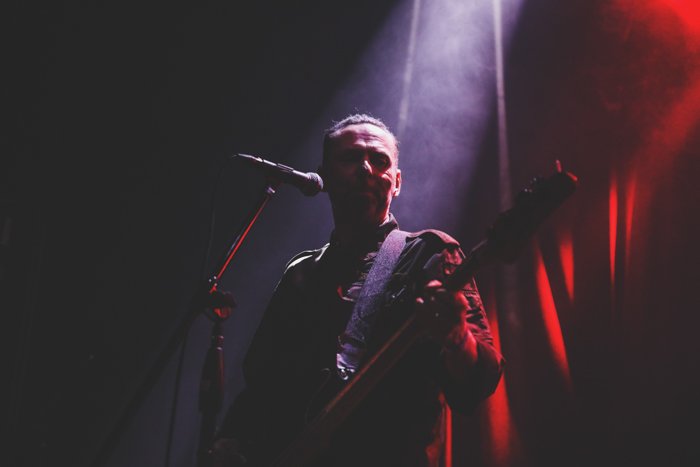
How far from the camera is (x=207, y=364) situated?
152 cm

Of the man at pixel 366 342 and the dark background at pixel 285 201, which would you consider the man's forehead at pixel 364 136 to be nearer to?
the man at pixel 366 342

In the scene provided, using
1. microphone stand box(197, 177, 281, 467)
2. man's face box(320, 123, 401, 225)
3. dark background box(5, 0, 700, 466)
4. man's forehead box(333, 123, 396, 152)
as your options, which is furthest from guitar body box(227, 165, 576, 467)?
dark background box(5, 0, 700, 466)

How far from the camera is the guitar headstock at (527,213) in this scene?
125 centimetres

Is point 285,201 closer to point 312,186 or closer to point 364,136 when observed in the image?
point 364,136

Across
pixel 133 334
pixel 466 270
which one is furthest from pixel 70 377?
pixel 466 270

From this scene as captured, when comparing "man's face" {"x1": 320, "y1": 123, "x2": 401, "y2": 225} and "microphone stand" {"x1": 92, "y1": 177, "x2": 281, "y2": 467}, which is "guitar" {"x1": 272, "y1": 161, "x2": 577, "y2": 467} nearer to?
"microphone stand" {"x1": 92, "y1": 177, "x2": 281, "y2": 467}

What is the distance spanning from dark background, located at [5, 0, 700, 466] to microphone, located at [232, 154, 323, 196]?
0.83m

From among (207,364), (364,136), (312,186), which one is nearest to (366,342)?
(207,364)

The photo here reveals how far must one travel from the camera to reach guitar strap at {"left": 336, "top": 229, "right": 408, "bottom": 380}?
5.35 ft

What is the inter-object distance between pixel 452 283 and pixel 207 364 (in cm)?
80

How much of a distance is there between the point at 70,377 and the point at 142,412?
Result: 20.9 inches

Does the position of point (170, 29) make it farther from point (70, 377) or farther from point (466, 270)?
point (466, 270)

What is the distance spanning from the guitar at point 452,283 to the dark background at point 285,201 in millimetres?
881

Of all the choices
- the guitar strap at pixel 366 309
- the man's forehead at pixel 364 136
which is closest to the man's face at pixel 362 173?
the man's forehead at pixel 364 136
